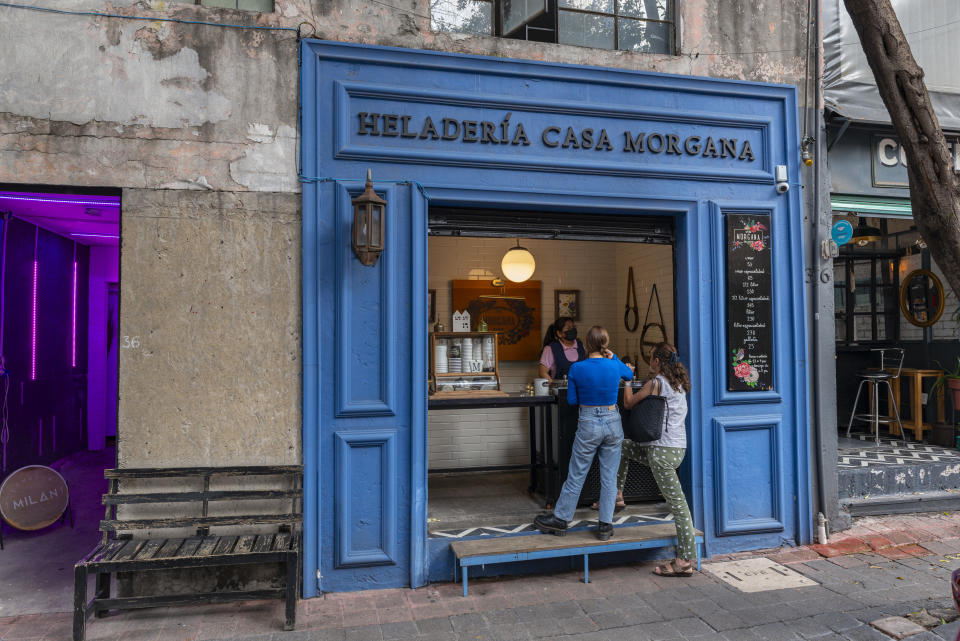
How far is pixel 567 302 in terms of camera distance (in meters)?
8.35

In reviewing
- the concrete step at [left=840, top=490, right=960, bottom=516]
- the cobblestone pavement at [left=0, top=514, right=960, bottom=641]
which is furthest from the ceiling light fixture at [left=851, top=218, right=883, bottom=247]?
the cobblestone pavement at [left=0, top=514, right=960, bottom=641]

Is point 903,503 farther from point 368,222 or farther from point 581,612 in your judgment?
point 368,222

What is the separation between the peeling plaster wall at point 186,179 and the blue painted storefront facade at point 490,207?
0.24m

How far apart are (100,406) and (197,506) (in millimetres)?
6042

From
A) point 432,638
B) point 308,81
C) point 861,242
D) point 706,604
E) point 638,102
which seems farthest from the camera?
point 861,242

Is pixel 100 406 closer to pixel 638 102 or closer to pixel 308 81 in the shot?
pixel 308 81

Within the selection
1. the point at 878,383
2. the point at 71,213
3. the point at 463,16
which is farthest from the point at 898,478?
the point at 71,213

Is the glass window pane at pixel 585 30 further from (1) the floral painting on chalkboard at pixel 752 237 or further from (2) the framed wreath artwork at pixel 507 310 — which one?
(2) the framed wreath artwork at pixel 507 310

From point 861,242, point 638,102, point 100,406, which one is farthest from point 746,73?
point 100,406

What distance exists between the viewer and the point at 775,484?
210 inches

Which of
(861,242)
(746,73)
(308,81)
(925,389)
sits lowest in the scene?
(925,389)

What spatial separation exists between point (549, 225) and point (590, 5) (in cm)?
208

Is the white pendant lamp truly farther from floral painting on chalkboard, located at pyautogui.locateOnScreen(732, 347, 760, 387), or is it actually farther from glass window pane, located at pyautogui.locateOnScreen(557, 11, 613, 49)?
floral painting on chalkboard, located at pyautogui.locateOnScreen(732, 347, 760, 387)

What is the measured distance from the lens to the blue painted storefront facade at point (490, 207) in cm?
450
